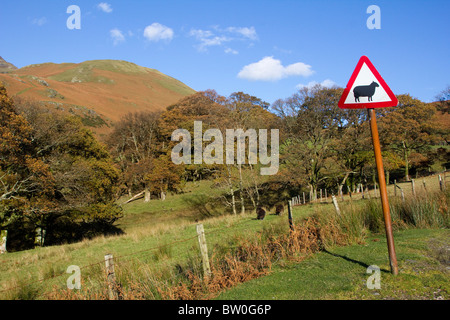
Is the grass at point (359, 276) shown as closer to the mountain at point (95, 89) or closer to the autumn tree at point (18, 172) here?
the autumn tree at point (18, 172)

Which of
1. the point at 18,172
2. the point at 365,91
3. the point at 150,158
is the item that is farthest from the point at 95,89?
the point at 365,91

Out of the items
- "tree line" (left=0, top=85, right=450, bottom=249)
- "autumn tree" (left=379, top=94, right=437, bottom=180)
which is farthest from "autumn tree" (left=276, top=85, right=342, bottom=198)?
"autumn tree" (left=379, top=94, right=437, bottom=180)

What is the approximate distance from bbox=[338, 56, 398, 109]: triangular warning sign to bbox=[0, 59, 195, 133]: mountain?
5380 centimetres

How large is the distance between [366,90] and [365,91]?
22 millimetres

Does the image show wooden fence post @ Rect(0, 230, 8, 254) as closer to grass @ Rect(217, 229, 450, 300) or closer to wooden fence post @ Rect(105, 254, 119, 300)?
wooden fence post @ Rect(105, 254, 119, 300)

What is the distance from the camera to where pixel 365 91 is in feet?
16.0

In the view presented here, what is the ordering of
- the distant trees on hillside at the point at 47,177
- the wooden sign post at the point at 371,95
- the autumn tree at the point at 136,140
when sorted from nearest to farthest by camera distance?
the wooden sign post at the point at 371,95, the distant trees on hillside at the point at 47,177, the autumn tree at the point at 136,140

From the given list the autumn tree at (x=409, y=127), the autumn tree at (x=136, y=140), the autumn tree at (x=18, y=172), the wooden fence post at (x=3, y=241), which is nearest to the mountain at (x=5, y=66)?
the autumn tree at (x=136, y=140)

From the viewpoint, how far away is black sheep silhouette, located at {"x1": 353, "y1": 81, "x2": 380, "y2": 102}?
15.9 feet

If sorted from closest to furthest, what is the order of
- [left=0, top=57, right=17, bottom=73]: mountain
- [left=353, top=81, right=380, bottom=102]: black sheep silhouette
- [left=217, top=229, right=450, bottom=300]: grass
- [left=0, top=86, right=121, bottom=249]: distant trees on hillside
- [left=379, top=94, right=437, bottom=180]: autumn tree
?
[left=217, top=229, right=450, bottom=300]: grass < [left=353, top=81, right=380, bottom=102]: black sheep silhouette < [left=0, top=86, right=121, bottom=249]: distant trees on hillside < [left=379, top=94, right=437, bottom=180]: autumn tree < [left=0, top=57, right=17, bottom=73]: mountain

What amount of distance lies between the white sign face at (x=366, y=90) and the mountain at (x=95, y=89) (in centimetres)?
5384

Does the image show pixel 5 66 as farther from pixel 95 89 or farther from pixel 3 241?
pixel 3 241

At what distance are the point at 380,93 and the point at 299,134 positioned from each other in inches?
950

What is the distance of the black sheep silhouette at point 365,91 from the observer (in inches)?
191
